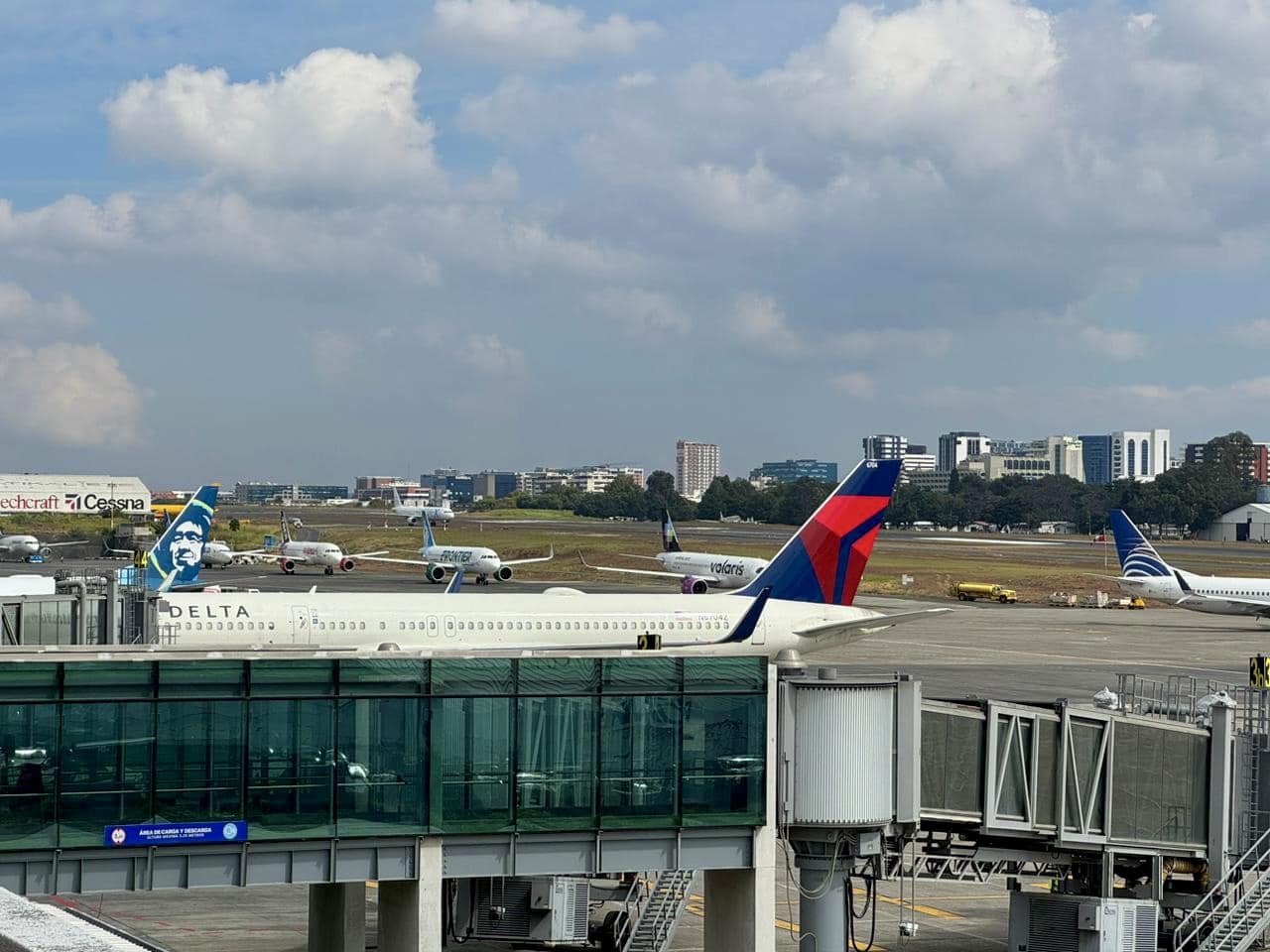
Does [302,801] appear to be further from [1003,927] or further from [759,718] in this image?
[1003,927]

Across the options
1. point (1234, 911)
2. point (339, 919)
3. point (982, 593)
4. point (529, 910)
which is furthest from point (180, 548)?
point (982, 593)

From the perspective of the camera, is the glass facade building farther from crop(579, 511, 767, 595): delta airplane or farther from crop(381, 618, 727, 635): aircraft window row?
crop(579, 511, 767, 595): delta airplane

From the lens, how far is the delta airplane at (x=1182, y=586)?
392 ft

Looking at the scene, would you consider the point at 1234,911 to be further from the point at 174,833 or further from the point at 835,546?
the point at 835,546

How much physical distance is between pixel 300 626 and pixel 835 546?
842 inches

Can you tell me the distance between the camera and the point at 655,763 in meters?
25.9

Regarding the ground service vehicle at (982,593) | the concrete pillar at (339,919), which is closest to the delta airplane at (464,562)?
the ground service vehicle at (982,593)

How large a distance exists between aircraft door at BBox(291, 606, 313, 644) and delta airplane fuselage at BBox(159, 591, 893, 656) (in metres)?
0.03

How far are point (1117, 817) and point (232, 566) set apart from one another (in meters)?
164

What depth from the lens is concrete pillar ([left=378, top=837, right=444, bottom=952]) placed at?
2477 centimetres

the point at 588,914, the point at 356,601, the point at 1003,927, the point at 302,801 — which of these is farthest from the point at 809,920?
the point at 356,601

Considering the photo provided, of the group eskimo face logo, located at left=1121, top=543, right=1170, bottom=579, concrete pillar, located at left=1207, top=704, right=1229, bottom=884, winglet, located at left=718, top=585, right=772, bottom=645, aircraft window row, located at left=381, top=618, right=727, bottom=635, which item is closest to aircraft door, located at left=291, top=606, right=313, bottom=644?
aircraft window row, located at left=381, top=618, right=727, bottom=635

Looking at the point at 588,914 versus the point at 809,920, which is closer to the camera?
the point at 809,920

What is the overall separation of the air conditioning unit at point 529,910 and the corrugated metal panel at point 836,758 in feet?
22.7
